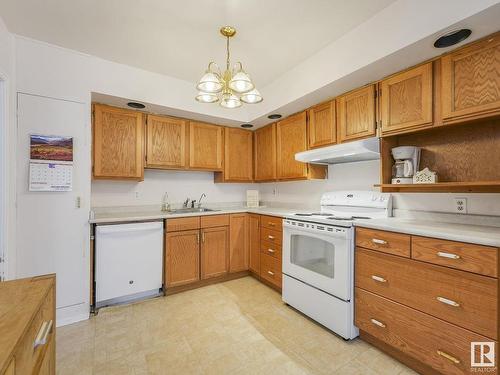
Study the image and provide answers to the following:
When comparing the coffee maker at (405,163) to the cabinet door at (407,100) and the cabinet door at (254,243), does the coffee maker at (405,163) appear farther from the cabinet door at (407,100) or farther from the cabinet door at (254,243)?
the cabinet door at (254,243)

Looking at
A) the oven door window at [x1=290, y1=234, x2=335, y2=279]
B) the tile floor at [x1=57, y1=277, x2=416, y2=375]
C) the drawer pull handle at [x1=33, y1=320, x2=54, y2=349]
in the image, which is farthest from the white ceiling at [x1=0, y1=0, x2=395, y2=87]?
the tile floor at [x1=57, y1=277, x2=416, y2=375]

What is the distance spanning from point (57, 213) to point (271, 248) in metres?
2.18

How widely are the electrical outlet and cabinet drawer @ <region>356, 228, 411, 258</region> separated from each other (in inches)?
25.3

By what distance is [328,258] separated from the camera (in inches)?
82.4

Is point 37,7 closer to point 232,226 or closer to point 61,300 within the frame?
point 61,300


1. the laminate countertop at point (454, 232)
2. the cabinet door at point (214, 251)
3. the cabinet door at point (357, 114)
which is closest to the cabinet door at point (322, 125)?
the cabinet door at point (357, 114)


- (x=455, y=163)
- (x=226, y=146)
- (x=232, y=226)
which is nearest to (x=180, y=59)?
(x=226, y=146)

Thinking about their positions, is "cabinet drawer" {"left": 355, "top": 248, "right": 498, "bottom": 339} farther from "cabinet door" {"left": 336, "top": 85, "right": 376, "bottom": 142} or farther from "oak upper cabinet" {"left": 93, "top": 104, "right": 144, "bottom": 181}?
"oak upper cabinet" {"left": 93, "top": 104, "right": 144, "bottom": 181}

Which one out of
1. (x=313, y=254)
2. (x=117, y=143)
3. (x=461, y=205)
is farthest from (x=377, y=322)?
(x=117, y=143)

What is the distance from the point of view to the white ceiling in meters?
1.75

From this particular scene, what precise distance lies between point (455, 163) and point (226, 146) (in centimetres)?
259

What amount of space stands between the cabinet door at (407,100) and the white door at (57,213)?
2750 mm

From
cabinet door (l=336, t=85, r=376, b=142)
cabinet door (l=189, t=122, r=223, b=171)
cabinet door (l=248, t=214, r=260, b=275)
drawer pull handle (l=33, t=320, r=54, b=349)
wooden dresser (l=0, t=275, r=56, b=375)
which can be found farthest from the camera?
cabinet door (l=189, t=122, r=223, b=171)

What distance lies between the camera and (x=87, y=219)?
2322 mm
